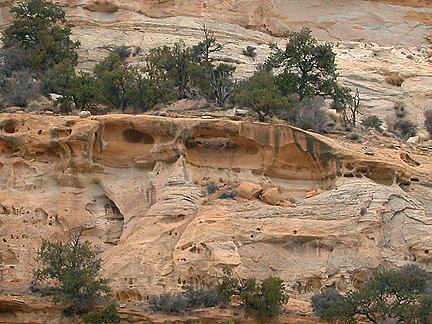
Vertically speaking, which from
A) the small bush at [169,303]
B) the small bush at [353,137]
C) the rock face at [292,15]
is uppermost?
the rock face at [292,15]

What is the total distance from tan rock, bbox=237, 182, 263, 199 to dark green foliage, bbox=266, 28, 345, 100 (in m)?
9.56

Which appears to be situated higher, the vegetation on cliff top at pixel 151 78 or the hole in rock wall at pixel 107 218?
the vegetation on cliff top at pixel 151 78

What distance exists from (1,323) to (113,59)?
17.0m

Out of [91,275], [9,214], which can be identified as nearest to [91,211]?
[9,214]

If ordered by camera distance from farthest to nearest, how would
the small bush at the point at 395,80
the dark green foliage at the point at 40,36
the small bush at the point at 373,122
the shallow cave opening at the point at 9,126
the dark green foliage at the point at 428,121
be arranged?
the small bush at the point at 395,80 < the dark green foliage at the point at 40,36 < the dark green foliage at the point at 428,121 < the small bush at the point at 373,122 < the shallow cave opening at the point at 9,126

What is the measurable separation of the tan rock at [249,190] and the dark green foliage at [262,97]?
6.05m

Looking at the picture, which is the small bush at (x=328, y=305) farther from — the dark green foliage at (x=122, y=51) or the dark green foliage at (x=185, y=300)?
the dark green foliage at (x=122, y=51)

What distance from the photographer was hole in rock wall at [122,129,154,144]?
24484mm

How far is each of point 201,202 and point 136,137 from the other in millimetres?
3445

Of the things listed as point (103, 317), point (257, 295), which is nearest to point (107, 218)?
point (103, 317)

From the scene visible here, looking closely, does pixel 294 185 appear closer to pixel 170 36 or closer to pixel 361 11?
pixel 170 36

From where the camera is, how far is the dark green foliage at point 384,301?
18703 mm

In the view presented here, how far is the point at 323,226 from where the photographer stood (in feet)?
72.9

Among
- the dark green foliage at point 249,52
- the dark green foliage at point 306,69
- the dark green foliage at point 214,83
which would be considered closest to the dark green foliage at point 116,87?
the dark green foliage at point 214,83
